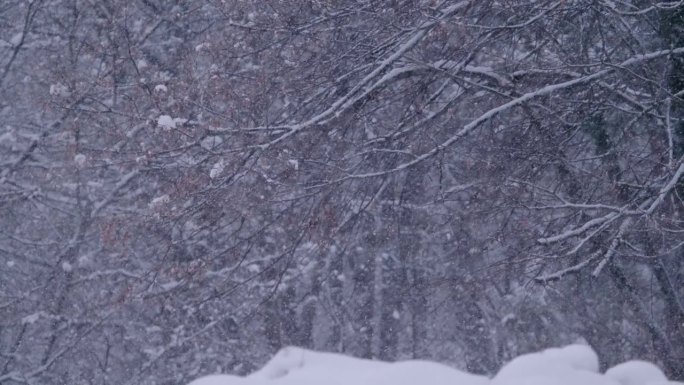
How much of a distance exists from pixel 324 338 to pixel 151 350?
348 centimetres

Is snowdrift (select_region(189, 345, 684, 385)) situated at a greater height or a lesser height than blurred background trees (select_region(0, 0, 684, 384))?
lesser

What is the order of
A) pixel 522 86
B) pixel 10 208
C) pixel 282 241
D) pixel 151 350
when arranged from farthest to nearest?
pixel 151 350 → pixel 10 208 → pixel 282 241 → pixel 522 86

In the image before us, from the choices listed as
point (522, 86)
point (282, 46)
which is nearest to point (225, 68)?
point (282, 46)

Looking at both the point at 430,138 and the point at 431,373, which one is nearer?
the point at 431,373

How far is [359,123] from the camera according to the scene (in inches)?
309

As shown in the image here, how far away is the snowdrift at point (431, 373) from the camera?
2.06 metres

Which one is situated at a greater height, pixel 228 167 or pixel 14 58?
pixel 14 58

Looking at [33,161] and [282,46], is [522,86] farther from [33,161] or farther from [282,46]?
[33,161]

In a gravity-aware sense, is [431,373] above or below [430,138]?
below

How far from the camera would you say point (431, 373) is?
82.0 inches

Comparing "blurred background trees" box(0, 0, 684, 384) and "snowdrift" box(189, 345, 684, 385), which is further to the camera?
"blurred background trees" box(0, 0, 684, 384)

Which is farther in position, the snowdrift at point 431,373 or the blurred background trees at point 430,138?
the blurred background trees at point 430,138

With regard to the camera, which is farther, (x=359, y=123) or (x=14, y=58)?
(x=14, y=58)

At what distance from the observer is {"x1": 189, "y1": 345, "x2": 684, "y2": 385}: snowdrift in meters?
2.06
